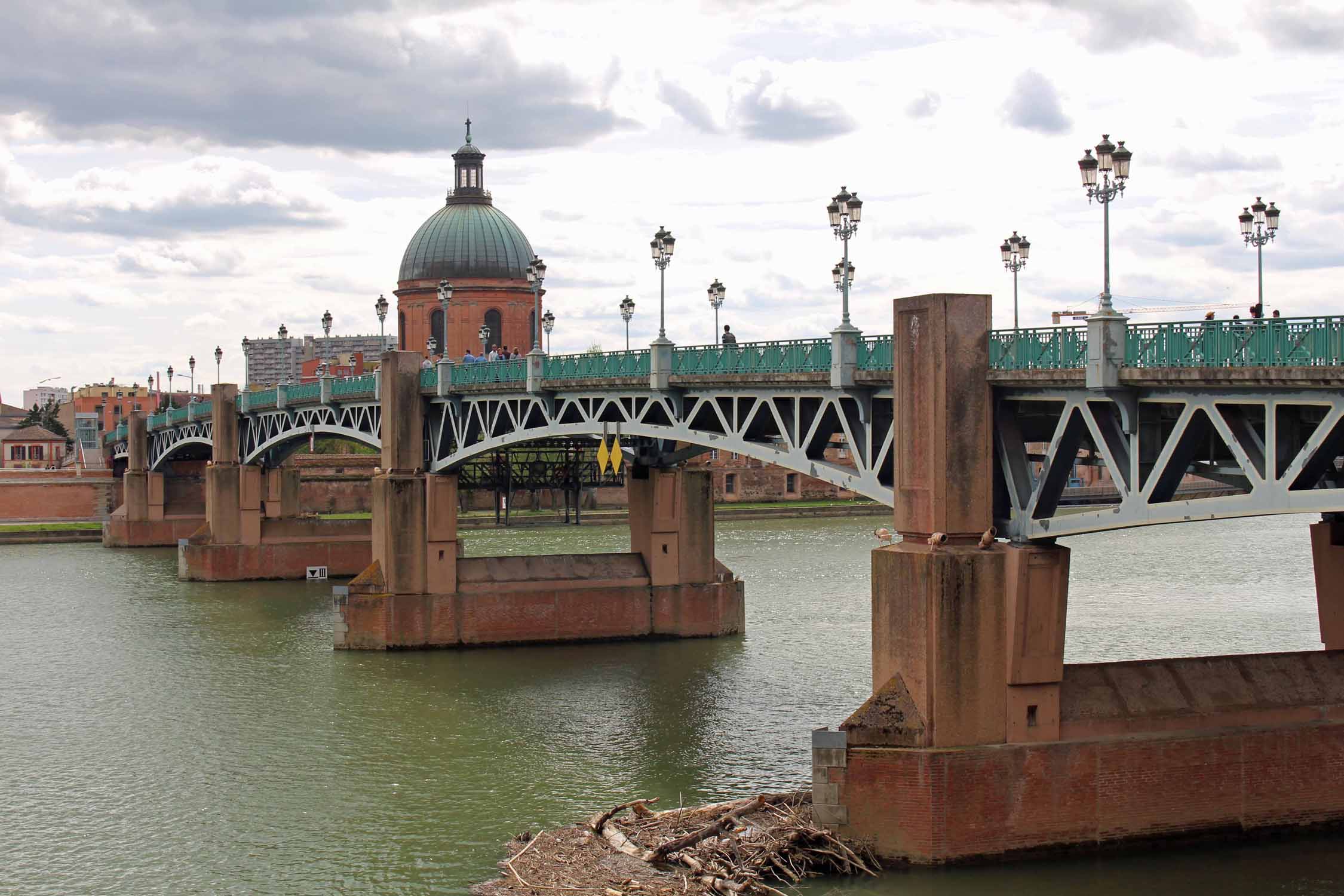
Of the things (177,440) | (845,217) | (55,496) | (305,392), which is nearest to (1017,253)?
(845,217)

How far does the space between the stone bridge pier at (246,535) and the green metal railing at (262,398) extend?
1021mm

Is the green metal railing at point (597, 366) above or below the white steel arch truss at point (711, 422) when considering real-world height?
above

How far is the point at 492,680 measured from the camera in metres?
36.9

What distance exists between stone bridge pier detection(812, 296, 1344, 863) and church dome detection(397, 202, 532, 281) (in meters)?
66.8

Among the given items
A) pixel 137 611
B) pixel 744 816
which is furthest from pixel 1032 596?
pixel 137 611

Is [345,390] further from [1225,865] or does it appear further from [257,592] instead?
[1225,865]

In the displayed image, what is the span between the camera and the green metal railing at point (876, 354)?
26391 mm

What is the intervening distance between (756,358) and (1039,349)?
9.26m

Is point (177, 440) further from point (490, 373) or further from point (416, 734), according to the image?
point (416, 734)

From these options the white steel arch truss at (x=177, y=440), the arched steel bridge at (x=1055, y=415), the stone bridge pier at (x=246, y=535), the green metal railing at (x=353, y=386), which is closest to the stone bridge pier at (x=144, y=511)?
the white steel arch truss at (x=177, y=440)

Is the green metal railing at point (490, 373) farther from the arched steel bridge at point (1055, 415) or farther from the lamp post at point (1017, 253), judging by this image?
the lamp post at point (1017, 253)

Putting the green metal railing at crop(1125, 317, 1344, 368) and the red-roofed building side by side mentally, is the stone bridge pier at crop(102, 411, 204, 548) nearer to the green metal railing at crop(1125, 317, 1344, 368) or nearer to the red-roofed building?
the red-roofed building

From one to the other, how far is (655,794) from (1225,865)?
8638mm

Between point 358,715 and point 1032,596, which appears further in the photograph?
point 358,715
